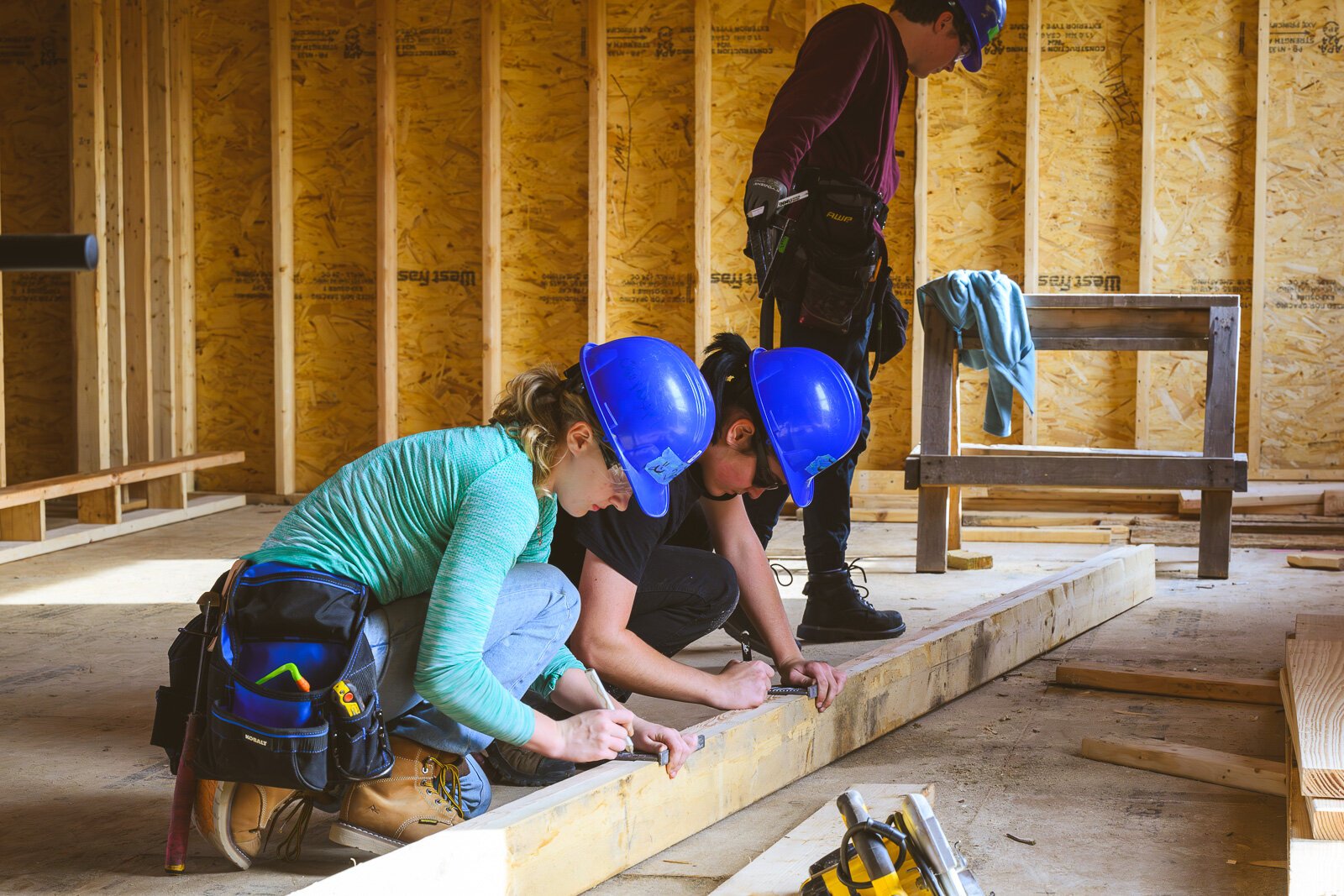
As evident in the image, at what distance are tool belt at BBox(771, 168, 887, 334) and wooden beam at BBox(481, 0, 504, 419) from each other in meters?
3.81

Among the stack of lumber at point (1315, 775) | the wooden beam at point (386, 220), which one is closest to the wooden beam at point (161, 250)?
the wooden beam at point (386, 220)

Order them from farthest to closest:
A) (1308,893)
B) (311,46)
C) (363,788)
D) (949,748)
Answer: (311,46)
(949,748)
(363,788)
(1308,893)

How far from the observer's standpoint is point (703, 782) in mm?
2355

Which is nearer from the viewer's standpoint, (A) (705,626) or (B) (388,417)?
(A) (705,626)

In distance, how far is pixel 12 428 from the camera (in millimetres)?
7445

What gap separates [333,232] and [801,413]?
572 cm

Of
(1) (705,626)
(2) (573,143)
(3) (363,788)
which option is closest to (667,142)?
(2) (573,143)

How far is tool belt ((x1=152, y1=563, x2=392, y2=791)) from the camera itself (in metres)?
2.04

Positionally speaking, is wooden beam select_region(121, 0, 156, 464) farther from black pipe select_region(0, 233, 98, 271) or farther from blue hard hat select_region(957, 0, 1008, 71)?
black pipe select_region(0, 233, 98, 271)

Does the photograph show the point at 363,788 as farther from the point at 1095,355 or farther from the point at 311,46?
the point at 311,46

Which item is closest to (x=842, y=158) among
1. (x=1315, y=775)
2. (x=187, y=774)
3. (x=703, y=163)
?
(x=1315, y=775)

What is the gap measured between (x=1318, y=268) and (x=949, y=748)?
5.47 meters

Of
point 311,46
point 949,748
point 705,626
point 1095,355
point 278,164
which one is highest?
point 311,46

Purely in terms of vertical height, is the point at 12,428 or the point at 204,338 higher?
the point at 204,338
